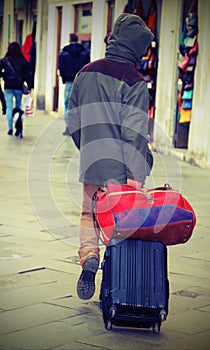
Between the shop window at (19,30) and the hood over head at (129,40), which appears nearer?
the hood over head at (129,40)

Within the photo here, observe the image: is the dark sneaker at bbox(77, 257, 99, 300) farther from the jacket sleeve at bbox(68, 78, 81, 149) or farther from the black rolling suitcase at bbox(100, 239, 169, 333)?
the jacket sleeve at bbox(68, 78, 81, 149)

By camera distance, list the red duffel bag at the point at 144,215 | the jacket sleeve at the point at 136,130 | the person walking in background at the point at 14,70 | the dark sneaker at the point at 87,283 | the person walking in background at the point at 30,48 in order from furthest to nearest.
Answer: the person walking in background at the point at 30,48, the person walking in background at the point at 14,70, the dark sneaker at the point at 87,283, the jacket sleeve at the point at 136,130, the red duffel bag at the point at 144,215

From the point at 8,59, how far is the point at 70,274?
11.7 meters

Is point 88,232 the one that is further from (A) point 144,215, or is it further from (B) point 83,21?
(B) point 83,21

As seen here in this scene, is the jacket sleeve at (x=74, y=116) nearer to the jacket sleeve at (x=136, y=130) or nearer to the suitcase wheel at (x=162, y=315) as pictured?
the jacket sleeve at (x=136, y=130)

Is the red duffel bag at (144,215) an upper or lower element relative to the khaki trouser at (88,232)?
upper

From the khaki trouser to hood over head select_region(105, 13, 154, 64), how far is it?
877mm

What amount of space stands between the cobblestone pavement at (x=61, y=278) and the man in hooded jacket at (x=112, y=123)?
1.28 ft

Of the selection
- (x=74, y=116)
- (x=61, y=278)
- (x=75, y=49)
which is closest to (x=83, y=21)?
(x=75, y=49)

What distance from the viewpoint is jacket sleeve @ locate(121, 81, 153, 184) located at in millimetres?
5758

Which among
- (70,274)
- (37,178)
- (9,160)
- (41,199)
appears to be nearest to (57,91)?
(9,160)

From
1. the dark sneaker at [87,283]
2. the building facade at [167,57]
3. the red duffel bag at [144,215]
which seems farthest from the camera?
the building facade at [167,57]

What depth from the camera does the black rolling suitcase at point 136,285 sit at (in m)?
5.31

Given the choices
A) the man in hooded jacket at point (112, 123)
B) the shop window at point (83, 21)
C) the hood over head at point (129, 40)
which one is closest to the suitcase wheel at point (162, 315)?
the man in hooded jacket at point (112, 123)
